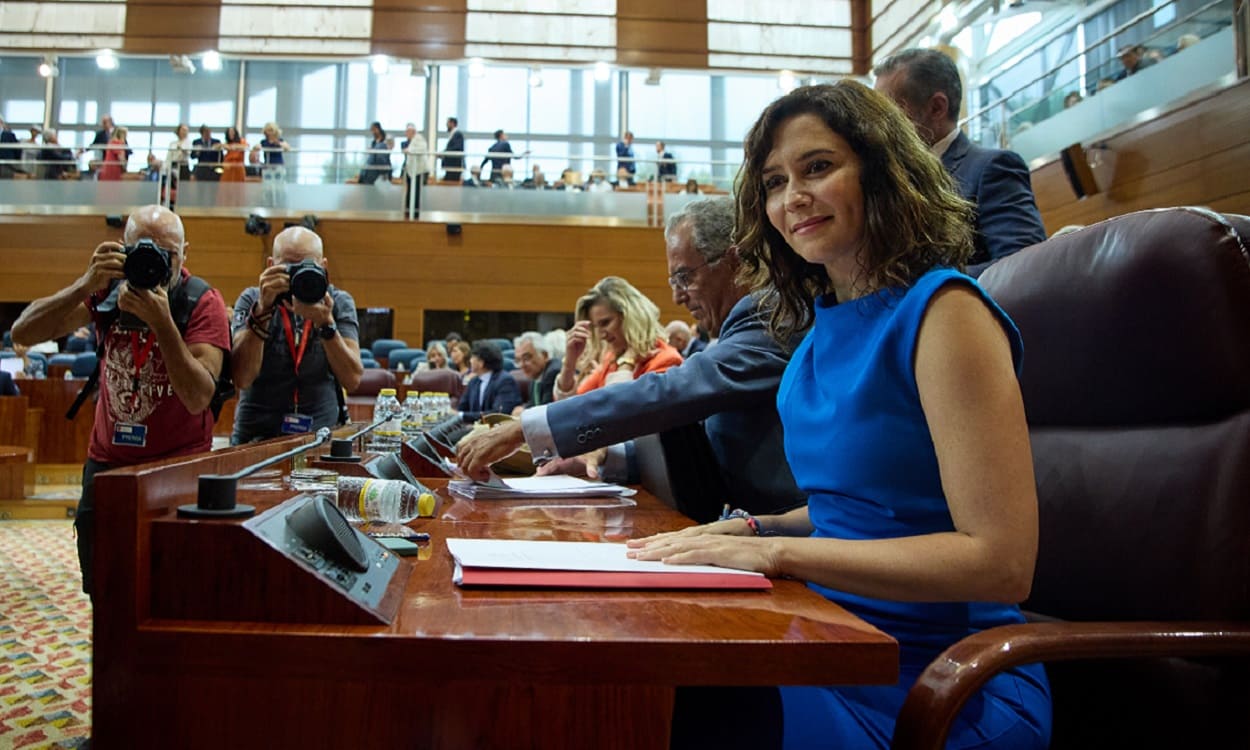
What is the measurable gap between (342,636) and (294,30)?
10994 millimetres

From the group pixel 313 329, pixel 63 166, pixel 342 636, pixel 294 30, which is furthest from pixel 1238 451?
pixel 63 166

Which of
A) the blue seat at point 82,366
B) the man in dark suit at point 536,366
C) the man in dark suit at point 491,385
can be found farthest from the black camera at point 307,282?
the blue seat at point 82,366

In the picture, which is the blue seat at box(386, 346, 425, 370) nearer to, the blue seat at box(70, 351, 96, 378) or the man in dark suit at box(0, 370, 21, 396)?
the blue seat at box(70, 351, 96, 378)

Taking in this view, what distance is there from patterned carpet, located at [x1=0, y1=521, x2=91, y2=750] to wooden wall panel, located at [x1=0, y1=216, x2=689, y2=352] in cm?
623

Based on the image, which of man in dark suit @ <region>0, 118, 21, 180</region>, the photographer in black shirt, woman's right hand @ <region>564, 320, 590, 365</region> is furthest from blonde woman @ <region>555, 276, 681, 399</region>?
man in dark suit @ <region>0, 118, 21, 180</region>

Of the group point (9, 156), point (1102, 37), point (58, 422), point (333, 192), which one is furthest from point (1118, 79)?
point (9, 156)

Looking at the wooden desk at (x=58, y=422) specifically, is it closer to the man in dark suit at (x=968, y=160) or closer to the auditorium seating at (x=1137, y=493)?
the man in dark suit at (x=968, y=160)

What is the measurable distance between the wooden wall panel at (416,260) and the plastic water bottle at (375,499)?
924 cm

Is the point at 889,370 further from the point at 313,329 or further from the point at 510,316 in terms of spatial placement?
the point at 510,316

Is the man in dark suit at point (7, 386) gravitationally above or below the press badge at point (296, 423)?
above

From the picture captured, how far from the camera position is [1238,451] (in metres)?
0.87

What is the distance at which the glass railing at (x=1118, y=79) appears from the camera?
5102 millimetres

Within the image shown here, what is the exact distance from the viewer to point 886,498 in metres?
0.92

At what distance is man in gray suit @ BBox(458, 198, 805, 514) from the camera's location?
1.34 meters
